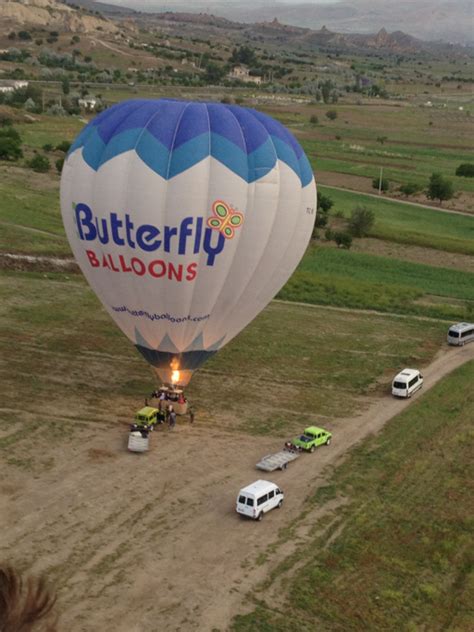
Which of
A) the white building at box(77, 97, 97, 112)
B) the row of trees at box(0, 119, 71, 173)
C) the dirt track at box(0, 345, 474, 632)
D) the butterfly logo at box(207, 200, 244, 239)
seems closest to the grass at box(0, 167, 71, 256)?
the row of trees at box(0, 119, 71, 173)

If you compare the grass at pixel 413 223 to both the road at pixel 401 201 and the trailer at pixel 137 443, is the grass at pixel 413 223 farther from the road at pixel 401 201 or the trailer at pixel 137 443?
the trailer at pixel 137 443

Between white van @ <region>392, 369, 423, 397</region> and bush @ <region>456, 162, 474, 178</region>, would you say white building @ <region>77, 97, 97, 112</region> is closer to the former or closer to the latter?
bush @ <region>456, 162, 474, 178</region>

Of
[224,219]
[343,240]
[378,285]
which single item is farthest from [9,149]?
[224,219]

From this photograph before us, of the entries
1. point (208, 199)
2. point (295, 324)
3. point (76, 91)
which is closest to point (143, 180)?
point (208, 199)

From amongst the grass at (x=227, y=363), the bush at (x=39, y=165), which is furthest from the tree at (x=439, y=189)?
the grass at (x=227, y=363)

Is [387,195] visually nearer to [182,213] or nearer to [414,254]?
[414,254]

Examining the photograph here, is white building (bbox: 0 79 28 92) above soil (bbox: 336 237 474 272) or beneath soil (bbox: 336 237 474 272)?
above

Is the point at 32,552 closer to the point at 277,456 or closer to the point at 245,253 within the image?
the point at 277,456
